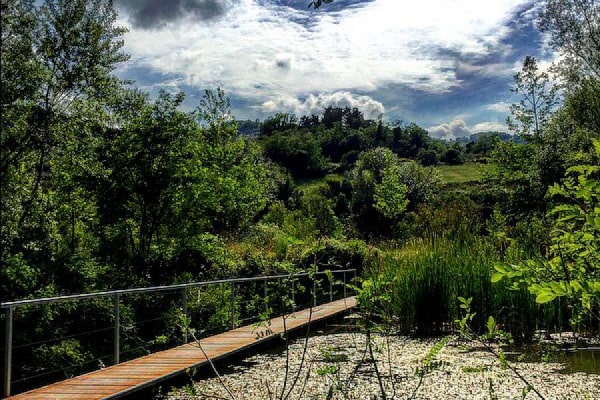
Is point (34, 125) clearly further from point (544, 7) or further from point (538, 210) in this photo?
point (544, 7)

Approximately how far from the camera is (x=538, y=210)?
1916 cm

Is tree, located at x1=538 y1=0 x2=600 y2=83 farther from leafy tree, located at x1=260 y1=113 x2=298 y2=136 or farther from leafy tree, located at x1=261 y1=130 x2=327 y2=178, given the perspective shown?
leafy tree, located at x1=260 y1=113 x2=298 y2=136

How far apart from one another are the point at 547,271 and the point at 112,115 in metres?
10.5

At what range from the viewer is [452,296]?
837cm

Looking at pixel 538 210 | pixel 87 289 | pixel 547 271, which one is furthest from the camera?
pixel 538 210

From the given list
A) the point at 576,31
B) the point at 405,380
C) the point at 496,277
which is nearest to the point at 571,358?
the point at 405,380

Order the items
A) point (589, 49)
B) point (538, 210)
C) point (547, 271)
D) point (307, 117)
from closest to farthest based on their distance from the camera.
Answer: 1. point (547, 271)
2. point (538, 210)
3. point (589, 49)
4. point (307, 117)

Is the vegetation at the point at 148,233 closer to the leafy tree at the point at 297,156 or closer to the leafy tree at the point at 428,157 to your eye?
the leafy tree at the point at 297,156

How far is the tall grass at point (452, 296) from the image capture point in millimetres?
7977

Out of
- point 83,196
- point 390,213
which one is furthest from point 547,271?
point 390,213

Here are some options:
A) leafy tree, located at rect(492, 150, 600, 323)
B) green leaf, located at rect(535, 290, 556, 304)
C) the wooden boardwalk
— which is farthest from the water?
green leaf, located at rect(535, 290, 556, 304)

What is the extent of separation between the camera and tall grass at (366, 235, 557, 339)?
7977 mm

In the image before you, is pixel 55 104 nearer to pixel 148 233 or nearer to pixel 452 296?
pixel 148 233

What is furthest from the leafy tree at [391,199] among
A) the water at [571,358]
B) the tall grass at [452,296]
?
the water at [571,358]
